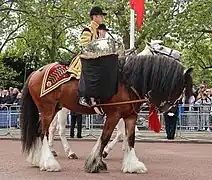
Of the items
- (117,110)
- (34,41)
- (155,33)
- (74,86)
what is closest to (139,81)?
(117,110)

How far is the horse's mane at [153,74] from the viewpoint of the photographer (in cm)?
793

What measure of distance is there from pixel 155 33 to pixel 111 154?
48.0 ft

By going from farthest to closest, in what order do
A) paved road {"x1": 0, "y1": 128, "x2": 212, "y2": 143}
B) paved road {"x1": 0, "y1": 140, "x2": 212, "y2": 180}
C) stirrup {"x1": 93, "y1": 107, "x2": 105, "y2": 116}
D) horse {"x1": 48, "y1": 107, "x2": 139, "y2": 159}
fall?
paved road {"x1": 0, "y1": 128, "x2": 212, "y2": 143} < horse {"x1": 48, "y1": 107, "x2": 139, "y2": 159} < stirrup {"x1": 93, "y1": 107, "x2": 105, "y2": 116} < paved road {"x1": 0, "y1": 140, "x2": 212, "y2": 180}

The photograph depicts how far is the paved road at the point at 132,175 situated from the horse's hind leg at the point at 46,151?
6.8 inches

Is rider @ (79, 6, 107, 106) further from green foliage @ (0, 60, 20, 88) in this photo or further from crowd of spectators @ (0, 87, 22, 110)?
green foliage @ (0, 60, 20, 88)

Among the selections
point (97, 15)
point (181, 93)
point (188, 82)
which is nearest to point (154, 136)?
point (97, 15)

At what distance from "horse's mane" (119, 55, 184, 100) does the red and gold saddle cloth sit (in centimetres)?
117

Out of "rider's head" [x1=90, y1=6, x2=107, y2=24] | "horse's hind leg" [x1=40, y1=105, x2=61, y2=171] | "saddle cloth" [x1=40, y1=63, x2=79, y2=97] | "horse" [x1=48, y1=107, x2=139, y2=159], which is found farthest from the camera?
"horse" [x1=48, y1=107, x2=139, y2=159]

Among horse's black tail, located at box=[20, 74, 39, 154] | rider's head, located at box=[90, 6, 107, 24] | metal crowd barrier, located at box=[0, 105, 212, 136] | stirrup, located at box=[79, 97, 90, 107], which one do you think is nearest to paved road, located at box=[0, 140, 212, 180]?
horse's black tail, located at box=[20, 74, 39, 154]

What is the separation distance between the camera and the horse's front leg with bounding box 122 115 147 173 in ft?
26.7

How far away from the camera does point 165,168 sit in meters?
8.85

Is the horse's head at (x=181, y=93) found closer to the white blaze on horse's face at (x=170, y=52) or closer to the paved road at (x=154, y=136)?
the white blaze on horse's face at (x=170, y=52)

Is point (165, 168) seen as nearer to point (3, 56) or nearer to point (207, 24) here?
point (207, 24)

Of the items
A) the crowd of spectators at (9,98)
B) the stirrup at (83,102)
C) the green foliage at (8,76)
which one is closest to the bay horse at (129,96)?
the stirrup at (83,102)
